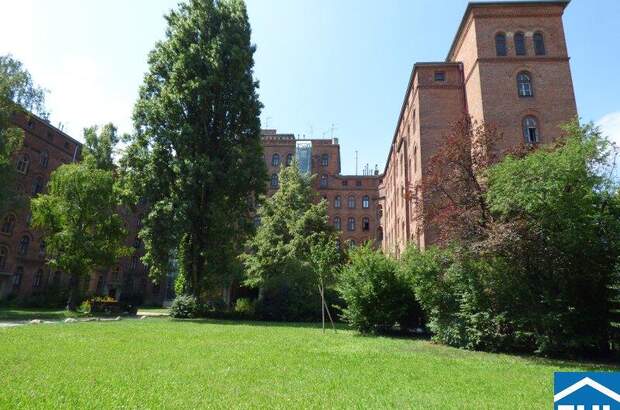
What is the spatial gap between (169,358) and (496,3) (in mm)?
27875

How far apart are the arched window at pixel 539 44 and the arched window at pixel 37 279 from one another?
1807 inches

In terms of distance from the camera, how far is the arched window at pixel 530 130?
24.0 metres

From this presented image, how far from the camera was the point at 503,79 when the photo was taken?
2478 cm

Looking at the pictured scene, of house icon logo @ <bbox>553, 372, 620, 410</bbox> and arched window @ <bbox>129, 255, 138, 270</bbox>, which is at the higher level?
arched window @ <bbox>129, 255, 138, 270</bbox>

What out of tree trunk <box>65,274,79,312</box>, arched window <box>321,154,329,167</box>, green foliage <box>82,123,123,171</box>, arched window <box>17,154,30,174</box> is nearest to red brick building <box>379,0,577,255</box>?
tree trunk <box>65,274,79,312</box>

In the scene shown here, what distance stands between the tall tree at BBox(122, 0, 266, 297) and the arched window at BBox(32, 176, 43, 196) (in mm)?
21567

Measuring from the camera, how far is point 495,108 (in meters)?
24.4

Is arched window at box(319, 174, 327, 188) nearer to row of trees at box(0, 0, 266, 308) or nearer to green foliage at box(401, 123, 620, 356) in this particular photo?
row of trees at box(0, 0, 266, 308)

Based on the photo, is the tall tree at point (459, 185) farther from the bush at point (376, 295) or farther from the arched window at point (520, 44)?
the arched window at point (520, 44)

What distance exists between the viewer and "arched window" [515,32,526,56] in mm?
25344

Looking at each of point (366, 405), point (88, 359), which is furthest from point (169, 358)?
point (366, 405)

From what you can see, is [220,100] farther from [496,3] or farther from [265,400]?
[265,400]

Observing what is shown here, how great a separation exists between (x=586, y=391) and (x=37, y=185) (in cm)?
4640

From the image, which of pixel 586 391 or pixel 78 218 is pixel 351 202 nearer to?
pixel 78 218
